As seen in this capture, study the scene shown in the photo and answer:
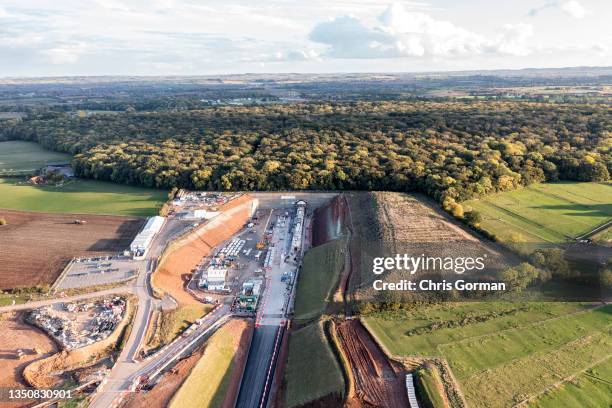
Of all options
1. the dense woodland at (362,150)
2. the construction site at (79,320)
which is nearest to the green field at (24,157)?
the dense woodland at (362,150)

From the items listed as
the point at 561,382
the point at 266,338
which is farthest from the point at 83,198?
the point at 561,382

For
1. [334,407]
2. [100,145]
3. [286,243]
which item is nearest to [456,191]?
[286,243]

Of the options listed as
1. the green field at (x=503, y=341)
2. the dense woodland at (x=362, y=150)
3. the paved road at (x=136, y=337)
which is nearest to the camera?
the green field at (x=503, y=341)

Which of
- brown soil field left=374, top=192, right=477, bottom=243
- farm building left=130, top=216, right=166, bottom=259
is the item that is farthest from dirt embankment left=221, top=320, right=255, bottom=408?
brown soil field left=374, top=192, right=477, bottom=243

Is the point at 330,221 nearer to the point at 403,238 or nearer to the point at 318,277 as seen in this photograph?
the point at 318,277

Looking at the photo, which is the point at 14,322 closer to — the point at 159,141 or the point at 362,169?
the point at 362,169

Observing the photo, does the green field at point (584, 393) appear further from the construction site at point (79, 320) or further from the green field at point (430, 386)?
the construction site at point (79, 320)

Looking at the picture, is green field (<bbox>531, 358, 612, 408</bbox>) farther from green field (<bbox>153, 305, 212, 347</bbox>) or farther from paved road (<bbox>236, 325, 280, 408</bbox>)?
green field (<bbox>153, 305, 212, 347</bbox>)
